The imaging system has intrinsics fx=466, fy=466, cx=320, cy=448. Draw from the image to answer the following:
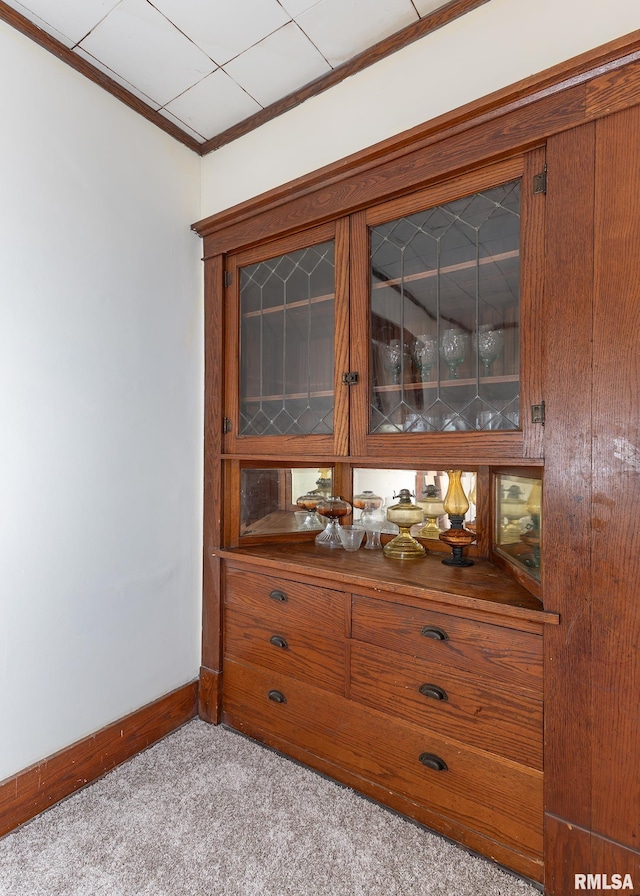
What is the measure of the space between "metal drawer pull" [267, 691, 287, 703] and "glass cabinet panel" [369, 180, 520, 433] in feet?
3.62

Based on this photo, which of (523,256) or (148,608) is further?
(148,608)

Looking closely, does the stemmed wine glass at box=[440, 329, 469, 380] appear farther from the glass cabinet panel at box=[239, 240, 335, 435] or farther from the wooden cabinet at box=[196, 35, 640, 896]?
the glass cabinet panel at box=[239, 240, 335, 435]

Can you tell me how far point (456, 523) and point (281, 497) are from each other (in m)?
0.82

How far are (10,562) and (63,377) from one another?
0.63m

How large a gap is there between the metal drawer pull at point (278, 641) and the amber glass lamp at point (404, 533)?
523 millimetres

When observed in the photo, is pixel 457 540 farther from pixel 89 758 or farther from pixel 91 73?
pixel 91 73

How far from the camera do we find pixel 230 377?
2.04 meters

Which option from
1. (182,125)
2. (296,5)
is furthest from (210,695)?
(296,5)

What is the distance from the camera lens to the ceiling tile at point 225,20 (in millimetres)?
1476

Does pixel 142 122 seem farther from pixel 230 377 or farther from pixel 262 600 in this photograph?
pixel 262 600

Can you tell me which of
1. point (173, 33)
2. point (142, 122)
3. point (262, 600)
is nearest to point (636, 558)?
point (262, 600)

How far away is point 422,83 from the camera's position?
60.7 inches

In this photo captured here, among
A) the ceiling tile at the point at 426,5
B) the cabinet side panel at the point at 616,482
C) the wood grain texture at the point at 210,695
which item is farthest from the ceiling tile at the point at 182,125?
the wood grain texture at the point at 210,695

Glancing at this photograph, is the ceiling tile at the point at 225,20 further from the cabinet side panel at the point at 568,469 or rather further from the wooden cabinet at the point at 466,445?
the cabinet side panel at the point at 568,469
